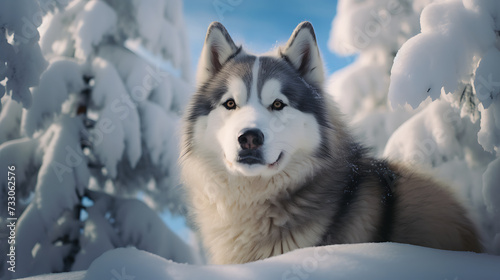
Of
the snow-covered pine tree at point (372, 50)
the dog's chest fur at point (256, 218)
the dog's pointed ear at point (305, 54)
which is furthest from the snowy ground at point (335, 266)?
the snow-covered pine tree at point (372, 50)

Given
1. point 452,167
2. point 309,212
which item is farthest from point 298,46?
point 452,167

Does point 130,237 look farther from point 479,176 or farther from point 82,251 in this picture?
point 479,176

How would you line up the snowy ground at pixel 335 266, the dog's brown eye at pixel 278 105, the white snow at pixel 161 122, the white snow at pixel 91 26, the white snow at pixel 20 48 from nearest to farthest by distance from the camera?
the snowy ground at pixel 335 266 < the white snow at pixel 161 122 < the dog's brown eye at pixel 278 105 < the white snow at pixel 20 48 < the white snow at pixel 91 26

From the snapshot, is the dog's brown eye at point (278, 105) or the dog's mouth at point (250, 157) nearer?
the dog's mouth at point (250, 157)

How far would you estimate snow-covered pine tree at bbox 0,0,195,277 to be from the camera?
209 inches

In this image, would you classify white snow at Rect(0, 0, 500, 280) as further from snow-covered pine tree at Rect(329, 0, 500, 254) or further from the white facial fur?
the white facial fur

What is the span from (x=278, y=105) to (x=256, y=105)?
189 mm

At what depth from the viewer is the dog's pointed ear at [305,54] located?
2.90 m

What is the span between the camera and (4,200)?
5133mm

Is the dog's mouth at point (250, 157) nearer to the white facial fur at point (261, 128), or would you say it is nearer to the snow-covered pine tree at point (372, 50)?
the white facial fur at point (261, 128)

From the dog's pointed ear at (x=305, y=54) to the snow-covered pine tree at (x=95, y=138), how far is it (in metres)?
3.84

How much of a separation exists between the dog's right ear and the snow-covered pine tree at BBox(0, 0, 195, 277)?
3217 mm

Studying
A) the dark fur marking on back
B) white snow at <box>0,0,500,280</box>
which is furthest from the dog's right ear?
the dark fur marking on back

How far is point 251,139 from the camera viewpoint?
2264 millimetres
